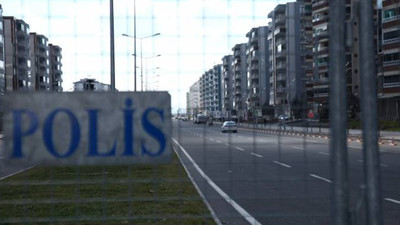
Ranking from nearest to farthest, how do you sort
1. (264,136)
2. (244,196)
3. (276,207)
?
(264,136) → (276,207) → (244,196)

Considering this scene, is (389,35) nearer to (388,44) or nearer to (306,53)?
(388,44)

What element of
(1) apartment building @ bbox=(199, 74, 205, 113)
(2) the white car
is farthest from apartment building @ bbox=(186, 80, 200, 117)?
(2) the white car

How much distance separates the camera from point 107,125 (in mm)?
3975

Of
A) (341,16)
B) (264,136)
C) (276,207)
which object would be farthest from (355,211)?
(276,207)

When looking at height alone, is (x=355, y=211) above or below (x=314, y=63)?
below

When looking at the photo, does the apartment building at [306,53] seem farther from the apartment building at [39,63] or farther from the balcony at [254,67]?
the apartment building at [39,63]

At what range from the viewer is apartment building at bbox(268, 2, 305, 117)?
4.57m

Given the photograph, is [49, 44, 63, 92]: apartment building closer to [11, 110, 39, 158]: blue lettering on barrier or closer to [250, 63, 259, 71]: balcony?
[11, 110, 39, 158]: blue lettering on barrier

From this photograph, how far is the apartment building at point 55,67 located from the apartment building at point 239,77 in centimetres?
161

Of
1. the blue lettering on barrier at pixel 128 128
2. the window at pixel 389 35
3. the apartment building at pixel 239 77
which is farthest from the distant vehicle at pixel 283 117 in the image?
the window at pixel 389 35

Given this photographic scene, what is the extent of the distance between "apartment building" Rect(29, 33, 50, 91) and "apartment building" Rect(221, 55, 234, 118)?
1.65 metres

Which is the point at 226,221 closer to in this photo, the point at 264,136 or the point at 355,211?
the point at 264,136

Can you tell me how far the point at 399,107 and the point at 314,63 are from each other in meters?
39.9

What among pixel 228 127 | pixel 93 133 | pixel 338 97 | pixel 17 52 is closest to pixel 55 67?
pixel 17 52
